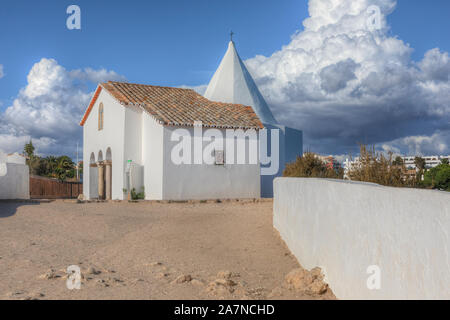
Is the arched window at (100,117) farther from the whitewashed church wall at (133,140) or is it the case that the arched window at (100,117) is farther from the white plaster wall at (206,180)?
the white plaster wall at (206,180)

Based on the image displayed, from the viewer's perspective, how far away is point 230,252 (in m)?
8.11

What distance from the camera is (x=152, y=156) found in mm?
18438

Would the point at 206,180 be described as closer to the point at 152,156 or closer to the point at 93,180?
the point at 152,156

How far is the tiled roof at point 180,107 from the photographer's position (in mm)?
18719

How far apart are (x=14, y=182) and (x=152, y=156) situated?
5847 mm

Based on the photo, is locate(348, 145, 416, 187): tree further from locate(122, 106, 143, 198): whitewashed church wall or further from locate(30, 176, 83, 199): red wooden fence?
locate(30, 176, 83, 199): red wooden fence

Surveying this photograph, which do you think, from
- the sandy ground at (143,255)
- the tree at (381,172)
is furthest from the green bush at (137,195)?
the tree at (381,172)

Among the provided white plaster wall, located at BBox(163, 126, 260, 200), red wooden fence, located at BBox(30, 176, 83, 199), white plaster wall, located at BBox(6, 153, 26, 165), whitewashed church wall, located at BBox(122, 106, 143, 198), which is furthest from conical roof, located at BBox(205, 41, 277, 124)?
red wooden fence, located at BBox(30, 176, 83, 199)

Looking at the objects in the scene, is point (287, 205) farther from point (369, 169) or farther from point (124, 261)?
point (124, 261)

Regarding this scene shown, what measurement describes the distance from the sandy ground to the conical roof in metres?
13.9

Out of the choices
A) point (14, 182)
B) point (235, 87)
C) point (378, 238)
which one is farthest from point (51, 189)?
point (378, 238)

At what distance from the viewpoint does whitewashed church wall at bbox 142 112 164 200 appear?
1783 centimetres

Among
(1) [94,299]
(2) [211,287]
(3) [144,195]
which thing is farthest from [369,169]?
(3) [144,195]

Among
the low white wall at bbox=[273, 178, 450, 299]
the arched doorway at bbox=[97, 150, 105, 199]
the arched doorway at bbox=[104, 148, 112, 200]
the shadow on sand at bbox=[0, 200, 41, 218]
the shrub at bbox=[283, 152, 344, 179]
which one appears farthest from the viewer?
the arched doorway at bbox=[97, 150, 105, 199]
